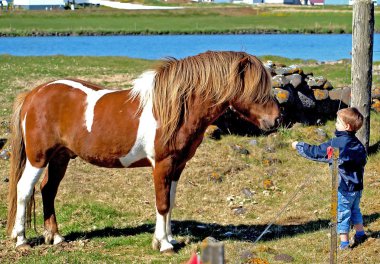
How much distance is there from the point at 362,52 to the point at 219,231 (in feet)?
14.3

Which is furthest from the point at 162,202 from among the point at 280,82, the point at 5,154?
the point at 280,82

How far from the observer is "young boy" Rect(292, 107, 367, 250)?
23.9 feet

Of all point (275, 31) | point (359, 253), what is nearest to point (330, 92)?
point (359, 253)

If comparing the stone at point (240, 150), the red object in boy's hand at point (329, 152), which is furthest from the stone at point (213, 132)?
the red object in boy's hand at point (329, 152)

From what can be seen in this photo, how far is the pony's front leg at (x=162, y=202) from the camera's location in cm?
775

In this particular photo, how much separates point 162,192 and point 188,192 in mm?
2833

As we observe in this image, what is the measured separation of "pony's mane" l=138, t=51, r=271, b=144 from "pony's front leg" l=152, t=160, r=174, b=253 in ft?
1.09

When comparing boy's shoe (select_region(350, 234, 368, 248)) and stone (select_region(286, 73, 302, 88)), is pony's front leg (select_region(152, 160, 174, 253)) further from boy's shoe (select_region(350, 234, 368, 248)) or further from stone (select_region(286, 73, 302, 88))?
stone (select_region(286, 73, 302, 88))

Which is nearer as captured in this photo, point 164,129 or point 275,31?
point 164,129

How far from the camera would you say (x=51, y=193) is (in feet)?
28.0

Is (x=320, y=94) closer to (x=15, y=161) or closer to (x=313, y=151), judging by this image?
(x=313, y=151)

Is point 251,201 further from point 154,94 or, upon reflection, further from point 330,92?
point 330,92

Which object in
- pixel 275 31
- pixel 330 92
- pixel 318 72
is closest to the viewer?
pixel 330 92

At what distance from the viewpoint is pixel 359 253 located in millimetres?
7469
